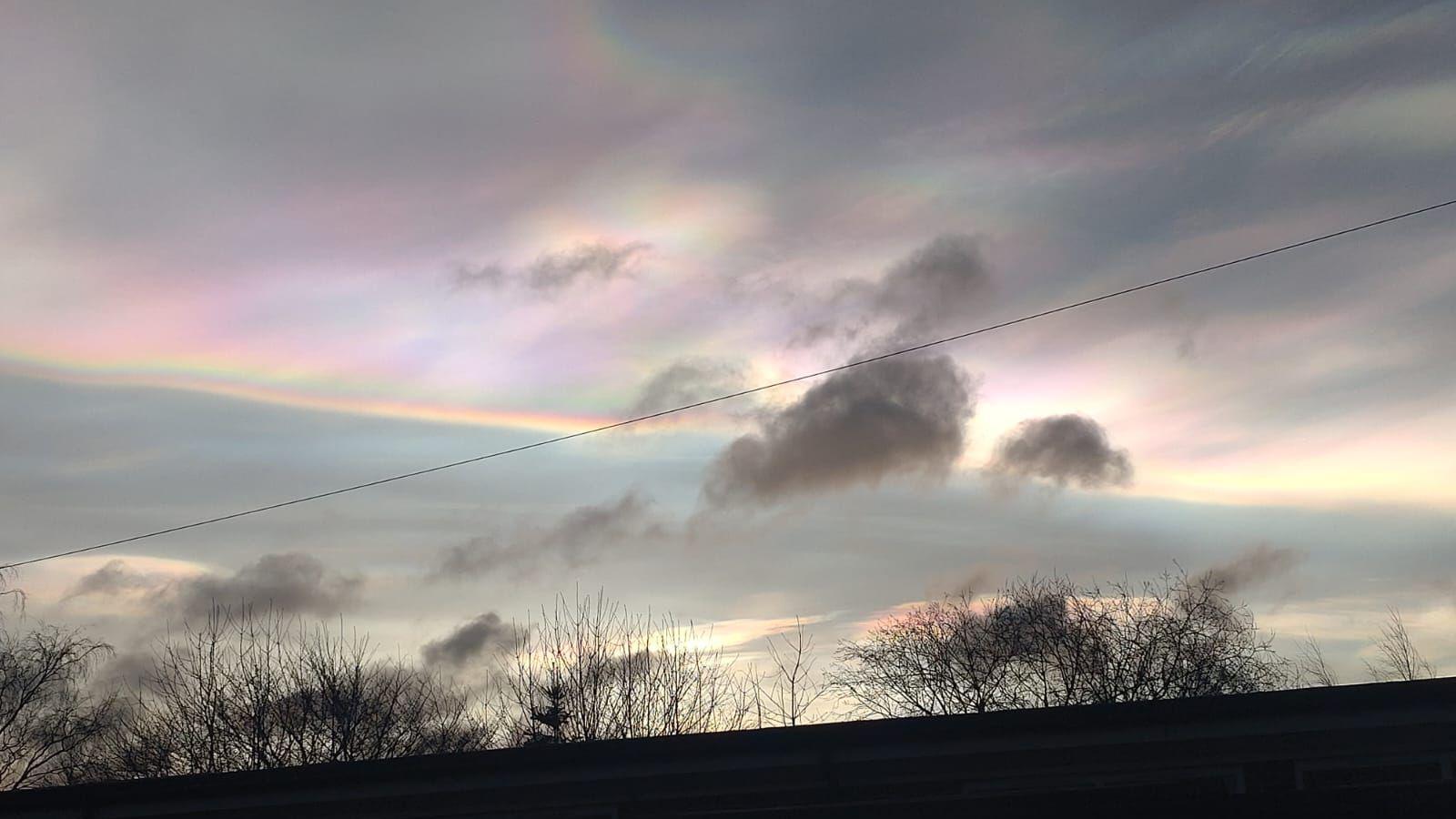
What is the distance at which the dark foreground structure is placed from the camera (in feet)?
34.6

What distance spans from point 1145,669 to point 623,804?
3504 centimetres

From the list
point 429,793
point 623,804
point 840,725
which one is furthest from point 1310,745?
point 429,793

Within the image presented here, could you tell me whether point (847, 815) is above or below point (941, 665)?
below

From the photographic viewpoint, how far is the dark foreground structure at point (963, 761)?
10.5m

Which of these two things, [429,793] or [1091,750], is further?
[429,793]

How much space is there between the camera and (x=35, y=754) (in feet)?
116

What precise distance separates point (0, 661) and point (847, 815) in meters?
35.9

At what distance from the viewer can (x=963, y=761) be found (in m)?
11.2

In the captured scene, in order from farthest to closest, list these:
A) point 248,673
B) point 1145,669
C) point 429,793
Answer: point 1145,669 → point 248,673 → point 429,793

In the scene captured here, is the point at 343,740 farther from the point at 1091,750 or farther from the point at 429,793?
the point at 1091,750

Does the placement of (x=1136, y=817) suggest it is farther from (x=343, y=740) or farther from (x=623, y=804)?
(x=343, y=740)

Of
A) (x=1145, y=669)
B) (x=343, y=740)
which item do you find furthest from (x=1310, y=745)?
(x=1145, y=669)

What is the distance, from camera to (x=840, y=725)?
37.2ft

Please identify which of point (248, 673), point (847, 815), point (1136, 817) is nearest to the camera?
point (1136, 817)
